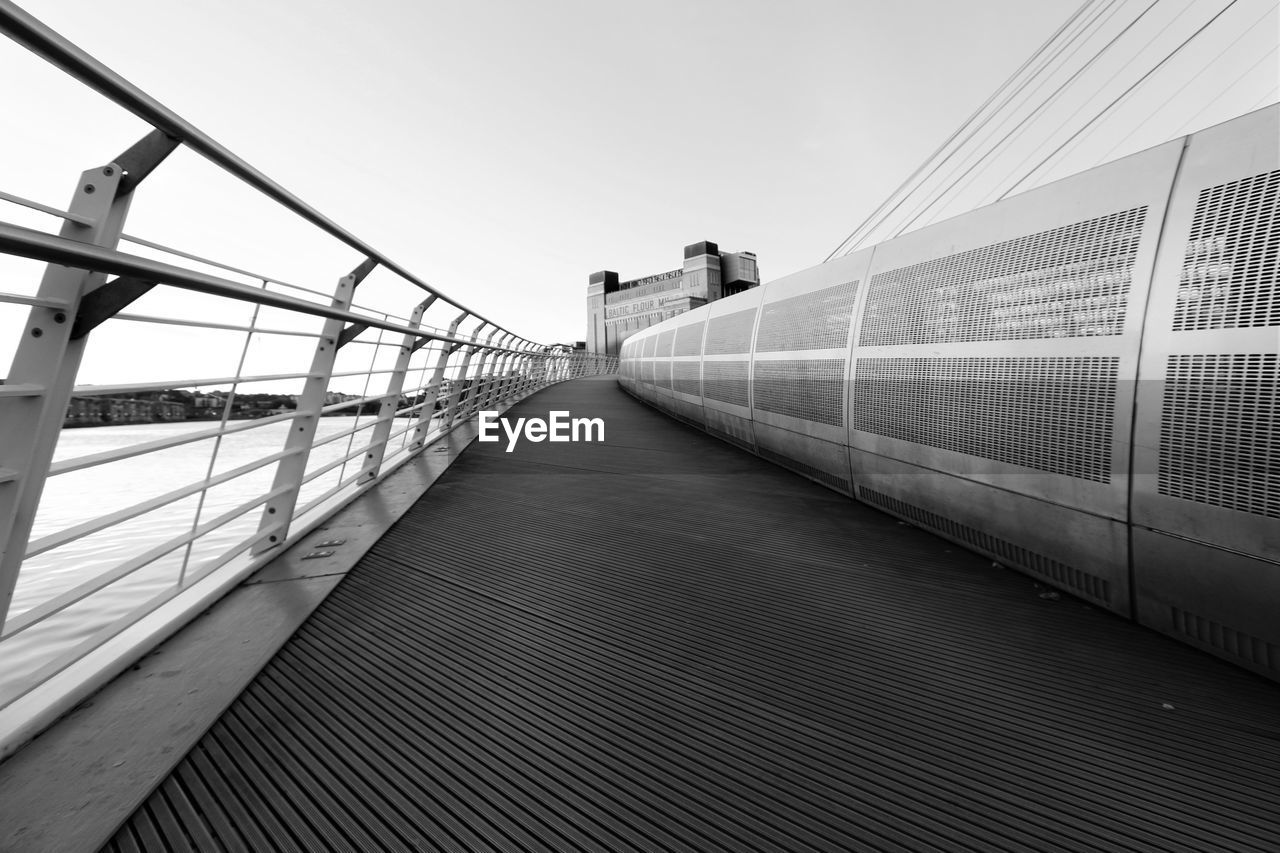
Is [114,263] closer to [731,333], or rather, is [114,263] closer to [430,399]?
[430,399]

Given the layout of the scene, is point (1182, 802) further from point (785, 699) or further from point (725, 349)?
point (725, 349)

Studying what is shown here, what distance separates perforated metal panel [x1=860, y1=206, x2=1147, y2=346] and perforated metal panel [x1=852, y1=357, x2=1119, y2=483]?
155mm

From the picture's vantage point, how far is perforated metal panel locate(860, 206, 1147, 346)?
2.10 metres

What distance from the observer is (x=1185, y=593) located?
186 centimetres

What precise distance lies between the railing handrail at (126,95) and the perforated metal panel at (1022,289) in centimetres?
330

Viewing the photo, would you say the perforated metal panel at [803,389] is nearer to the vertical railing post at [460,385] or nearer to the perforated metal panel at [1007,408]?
the perforated metal panel at [1007,408]

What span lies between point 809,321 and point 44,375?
430 cm

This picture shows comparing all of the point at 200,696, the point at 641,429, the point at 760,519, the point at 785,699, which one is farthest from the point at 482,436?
the point at 785,699

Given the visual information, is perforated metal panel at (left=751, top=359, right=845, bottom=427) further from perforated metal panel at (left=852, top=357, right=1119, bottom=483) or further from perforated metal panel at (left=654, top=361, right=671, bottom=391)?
perforated metal panel at (left=654, top=361, right=671, bottom=391)

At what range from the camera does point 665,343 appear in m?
9.62

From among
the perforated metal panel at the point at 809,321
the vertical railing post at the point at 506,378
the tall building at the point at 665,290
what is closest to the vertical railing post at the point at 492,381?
the vertical railing post at the point at 506,378

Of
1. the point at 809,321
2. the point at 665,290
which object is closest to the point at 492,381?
the point at 809,321

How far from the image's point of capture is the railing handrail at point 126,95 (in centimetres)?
106

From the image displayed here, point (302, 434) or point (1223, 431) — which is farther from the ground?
point (1223, 431)
